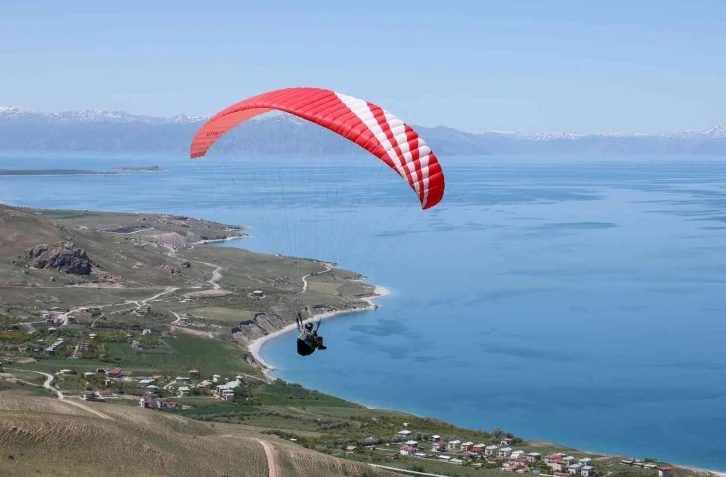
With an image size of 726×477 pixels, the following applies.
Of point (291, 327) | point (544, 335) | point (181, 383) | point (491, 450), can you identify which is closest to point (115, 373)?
point (181, 383)

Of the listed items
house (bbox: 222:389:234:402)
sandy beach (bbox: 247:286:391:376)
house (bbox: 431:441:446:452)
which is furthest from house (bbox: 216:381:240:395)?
house (bbox: 431:441:446:452)

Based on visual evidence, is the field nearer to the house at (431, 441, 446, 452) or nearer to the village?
the house at (431, 441, 446, 452)

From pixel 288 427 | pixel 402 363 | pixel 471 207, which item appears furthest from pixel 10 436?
pixel 471 207

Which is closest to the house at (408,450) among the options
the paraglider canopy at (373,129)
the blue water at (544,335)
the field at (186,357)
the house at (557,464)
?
the house at (557,464)

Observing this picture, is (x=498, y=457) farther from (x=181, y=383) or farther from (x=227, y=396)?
(x=181, y=383)

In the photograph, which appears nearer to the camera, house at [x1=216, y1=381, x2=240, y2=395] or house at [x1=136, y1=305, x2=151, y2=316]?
house at [x1=216, y1=381, x2=240, y2=395]

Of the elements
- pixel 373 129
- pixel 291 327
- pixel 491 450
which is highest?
pixel 373 129

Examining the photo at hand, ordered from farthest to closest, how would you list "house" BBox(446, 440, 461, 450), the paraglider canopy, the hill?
1. "house" BBox(446, 440, 461, 450)
2. the hill
3. the paraglider canopy
